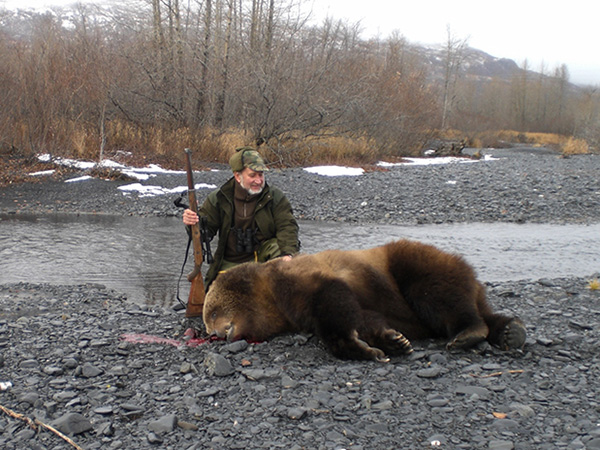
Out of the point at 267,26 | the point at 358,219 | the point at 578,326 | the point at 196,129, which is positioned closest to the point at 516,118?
the point at 267,26

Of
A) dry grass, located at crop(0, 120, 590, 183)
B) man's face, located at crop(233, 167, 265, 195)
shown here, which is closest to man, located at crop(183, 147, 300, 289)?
man's face, located at crop(233, 167, 265, 195)

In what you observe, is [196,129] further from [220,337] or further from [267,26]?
[220,337]

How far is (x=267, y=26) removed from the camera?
26.0m

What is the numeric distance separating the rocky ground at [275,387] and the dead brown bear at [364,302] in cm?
14

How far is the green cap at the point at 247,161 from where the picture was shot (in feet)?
17.0

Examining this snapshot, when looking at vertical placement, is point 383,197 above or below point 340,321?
above

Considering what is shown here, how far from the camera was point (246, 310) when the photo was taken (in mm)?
4645

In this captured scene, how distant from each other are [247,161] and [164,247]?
4.92 m

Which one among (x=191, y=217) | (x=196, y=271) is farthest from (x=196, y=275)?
(x=191, y=217)

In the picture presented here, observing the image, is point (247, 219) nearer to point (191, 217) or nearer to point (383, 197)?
point (191, 217)

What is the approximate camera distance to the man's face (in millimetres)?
5254

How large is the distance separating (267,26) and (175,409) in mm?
24669

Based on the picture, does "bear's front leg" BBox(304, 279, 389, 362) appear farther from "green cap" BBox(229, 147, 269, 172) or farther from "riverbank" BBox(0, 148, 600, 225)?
"riverbank" BBox(0, 148, 600, 225)

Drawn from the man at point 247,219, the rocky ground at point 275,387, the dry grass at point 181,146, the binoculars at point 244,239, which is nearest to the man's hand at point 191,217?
the man at point 247,219
